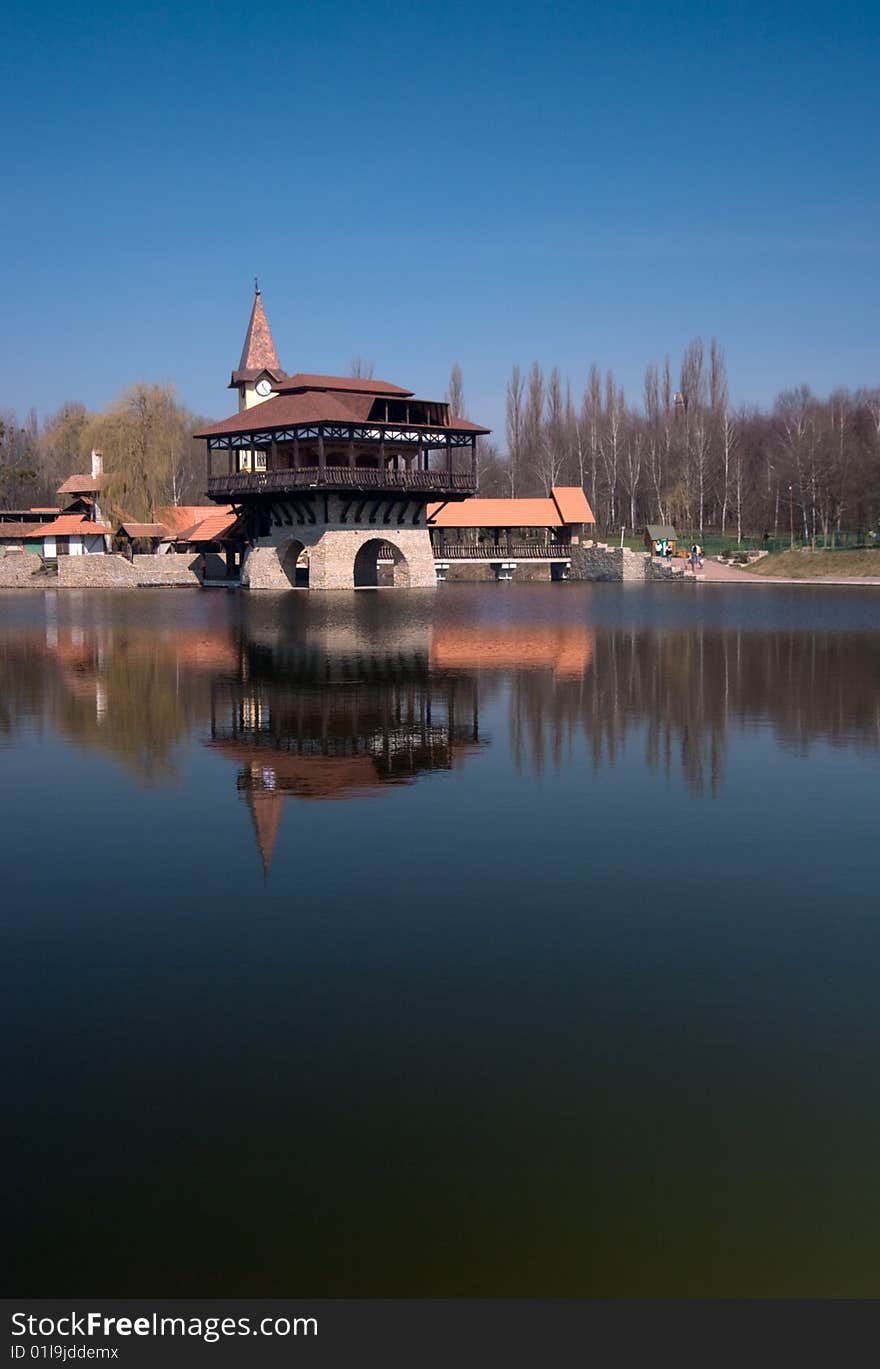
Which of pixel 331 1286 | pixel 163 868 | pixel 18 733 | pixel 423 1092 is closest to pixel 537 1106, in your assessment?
pixel 423 1092

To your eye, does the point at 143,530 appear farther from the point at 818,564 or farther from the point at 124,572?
the point at 818,564

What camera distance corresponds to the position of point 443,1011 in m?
6.05

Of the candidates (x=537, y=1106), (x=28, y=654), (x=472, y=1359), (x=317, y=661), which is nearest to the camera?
(x=472, y=1359)

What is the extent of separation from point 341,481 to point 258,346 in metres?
21.3

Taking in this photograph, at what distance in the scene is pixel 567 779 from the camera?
11.6m

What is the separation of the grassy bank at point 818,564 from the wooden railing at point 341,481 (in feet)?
58.0

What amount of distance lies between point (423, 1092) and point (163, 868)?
3.88m

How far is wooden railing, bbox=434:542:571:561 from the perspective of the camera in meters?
67.6

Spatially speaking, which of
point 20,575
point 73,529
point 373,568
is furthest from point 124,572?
point 373,568

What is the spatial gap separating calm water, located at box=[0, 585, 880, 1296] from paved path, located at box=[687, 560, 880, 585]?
4398 cm

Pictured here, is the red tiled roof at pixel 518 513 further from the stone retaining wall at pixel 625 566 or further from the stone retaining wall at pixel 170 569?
the stone retaining wall at pixel 170 569

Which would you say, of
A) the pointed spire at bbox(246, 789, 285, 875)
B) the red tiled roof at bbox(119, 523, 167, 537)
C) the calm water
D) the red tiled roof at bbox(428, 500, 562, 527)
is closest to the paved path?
the red tiled roof at bbox(428, 500, 562, 527)

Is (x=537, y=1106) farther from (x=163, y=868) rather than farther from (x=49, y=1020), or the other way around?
(x=163, y=868)

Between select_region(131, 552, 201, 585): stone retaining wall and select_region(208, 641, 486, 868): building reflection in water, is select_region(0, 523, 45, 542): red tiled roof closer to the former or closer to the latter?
select_region(131, 552, 201, 585): stone retaining wall
